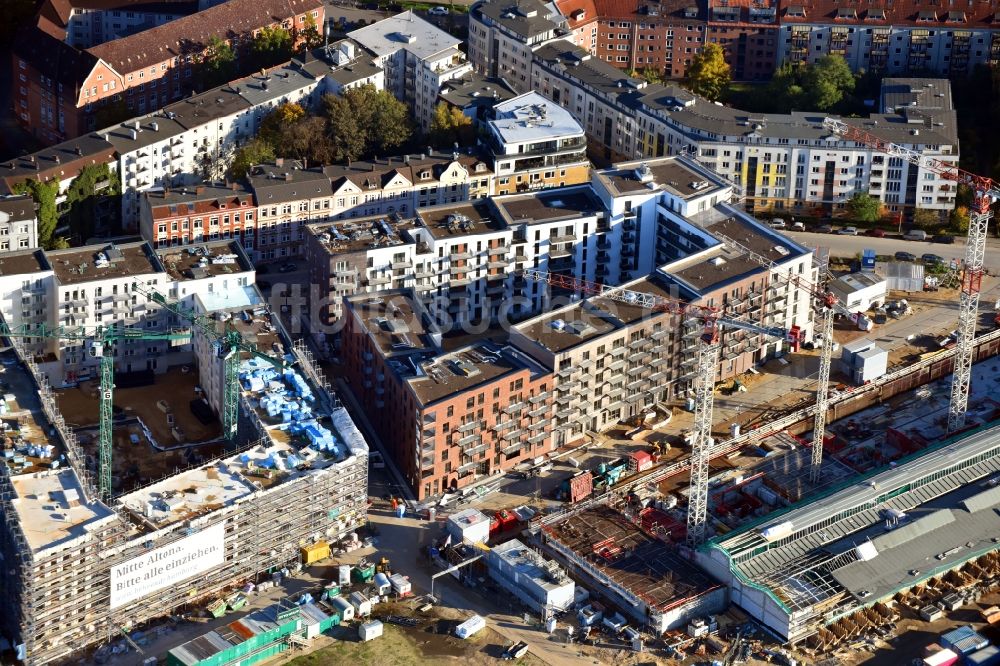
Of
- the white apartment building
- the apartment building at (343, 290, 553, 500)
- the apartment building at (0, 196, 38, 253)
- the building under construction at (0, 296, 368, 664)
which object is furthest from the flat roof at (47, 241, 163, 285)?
the apartment building at (343, 290, 553, 500)

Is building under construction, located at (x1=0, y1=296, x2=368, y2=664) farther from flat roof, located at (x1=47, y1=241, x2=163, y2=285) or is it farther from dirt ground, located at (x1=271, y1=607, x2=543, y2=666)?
flat roof, located at (x1=47, y1=241, x2=163, y2=285)

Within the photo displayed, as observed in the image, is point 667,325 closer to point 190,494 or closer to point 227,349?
point 227,349

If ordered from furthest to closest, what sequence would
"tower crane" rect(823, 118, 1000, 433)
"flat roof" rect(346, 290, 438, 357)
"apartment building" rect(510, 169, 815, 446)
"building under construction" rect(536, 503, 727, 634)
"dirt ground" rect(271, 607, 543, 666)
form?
"apartment building" rect(510, 169, 815, 446) → "flat roof" rect(346, 290, 438, 357) → "tower crane" rect(823, 118, 1000, 433) → "building under construction" rect(536, 503, 727, 634) → "dirt ground" rect(271, 607, 543, 666)

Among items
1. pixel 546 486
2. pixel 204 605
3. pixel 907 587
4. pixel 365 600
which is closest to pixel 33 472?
pixel 204 605

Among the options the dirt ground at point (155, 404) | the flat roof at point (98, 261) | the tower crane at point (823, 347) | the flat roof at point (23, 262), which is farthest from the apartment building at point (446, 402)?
the flat roof at point (23, 262)

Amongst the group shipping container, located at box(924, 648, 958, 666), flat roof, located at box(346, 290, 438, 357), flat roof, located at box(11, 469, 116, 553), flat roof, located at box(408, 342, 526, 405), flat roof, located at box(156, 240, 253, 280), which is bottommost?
shipping container, located at box(924, 648, 958, 666)

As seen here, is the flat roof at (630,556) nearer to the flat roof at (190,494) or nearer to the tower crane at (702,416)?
the tower crane at (702,416)

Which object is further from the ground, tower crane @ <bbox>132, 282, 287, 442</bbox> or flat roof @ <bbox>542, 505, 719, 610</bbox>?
tower crane @ <bbox>132, 282, 287, 442</bbox>
